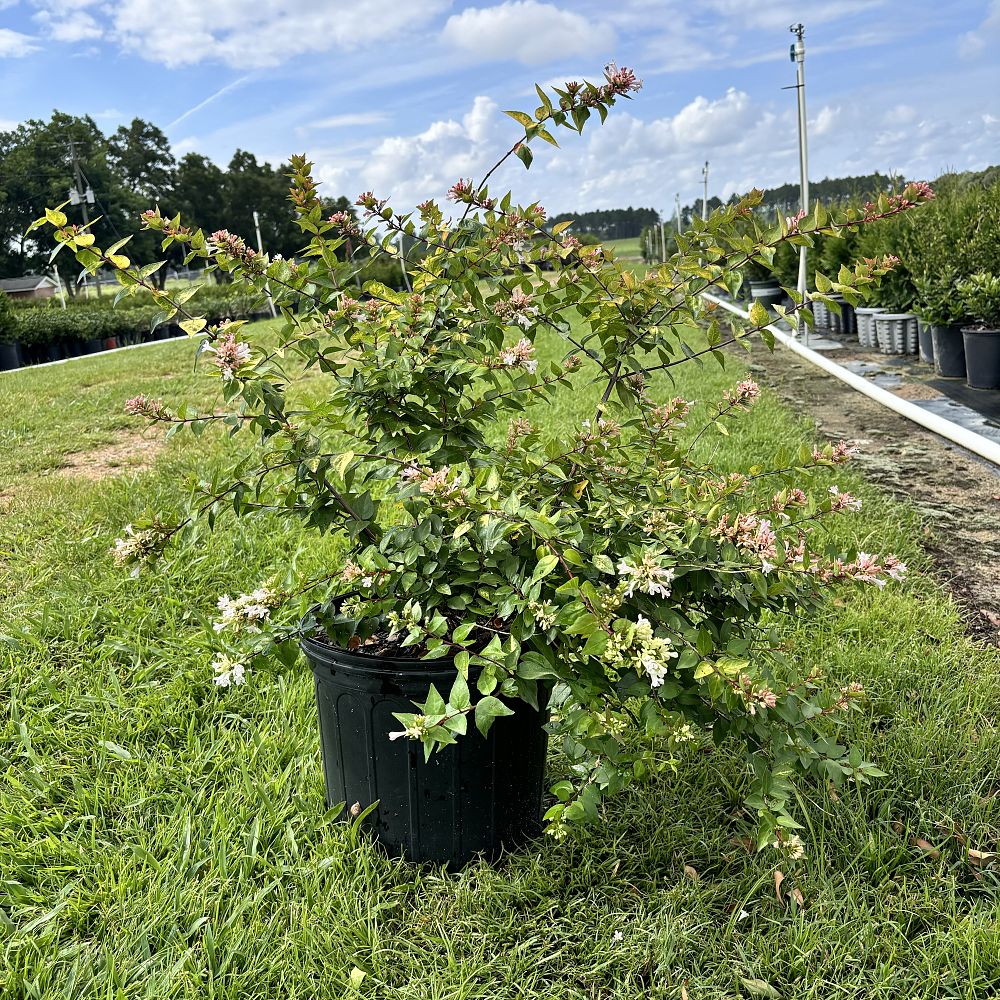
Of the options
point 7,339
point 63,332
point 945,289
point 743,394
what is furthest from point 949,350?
point 63,332

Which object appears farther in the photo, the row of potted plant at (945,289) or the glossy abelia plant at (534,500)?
the row of potted plant at (945,289)

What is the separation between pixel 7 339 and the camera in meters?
14.5

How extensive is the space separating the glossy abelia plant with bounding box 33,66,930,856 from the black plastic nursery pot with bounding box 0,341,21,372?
15470 millimetres

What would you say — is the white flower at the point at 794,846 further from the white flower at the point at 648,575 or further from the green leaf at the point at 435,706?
the green leaf at the point at 435,706

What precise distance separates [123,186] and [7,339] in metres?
43.6

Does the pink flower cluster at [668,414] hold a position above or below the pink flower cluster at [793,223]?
below

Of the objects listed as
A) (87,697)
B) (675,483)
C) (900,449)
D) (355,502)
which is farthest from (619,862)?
(900,449)

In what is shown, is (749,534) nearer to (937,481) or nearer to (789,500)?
(789,500)

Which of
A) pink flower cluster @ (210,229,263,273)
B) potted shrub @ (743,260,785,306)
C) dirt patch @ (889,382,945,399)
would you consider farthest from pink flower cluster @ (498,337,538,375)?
potted shrub @ (743,260,785,306)

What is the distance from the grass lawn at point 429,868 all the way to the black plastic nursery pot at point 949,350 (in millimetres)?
5184

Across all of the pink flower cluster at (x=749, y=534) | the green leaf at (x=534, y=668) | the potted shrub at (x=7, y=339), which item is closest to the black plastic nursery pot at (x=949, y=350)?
the pink flower cluster at (x=749, y=534)

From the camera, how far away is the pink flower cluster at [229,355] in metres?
1.38

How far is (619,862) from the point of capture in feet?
→ 5.60

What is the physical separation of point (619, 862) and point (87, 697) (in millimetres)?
1541
